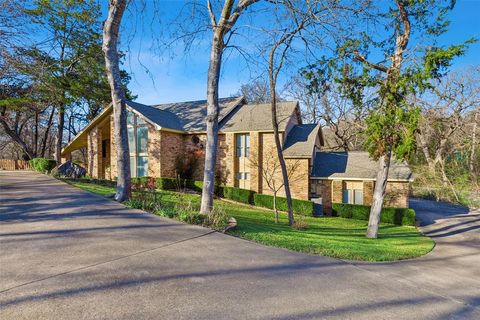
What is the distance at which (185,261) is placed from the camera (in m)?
3.99

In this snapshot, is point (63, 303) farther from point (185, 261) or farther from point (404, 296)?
point (404, 296)

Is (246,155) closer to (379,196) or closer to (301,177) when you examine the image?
(301,177)

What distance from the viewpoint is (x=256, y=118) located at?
2050 centimetres

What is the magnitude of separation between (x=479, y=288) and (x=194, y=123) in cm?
1952

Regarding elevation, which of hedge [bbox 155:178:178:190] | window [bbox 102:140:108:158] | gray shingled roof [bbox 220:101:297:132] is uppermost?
gray shingled roof [bbox 220:101:297:132]

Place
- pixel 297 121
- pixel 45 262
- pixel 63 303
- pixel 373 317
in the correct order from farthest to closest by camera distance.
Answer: pixel 297 121 → pixel 45 262 → pixel 373 317 → pixel 63 303

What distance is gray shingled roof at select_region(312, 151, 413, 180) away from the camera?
17.9 meters

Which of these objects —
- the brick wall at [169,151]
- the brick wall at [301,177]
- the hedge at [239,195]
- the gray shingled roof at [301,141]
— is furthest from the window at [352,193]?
the brick wall at [169,151]

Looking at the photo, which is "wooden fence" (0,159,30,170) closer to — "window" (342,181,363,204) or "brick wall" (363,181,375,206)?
"window" (342,181,363,204)

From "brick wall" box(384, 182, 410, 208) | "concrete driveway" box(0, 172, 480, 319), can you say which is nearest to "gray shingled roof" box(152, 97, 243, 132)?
"brick wall" box(384, 182, 410, 208)

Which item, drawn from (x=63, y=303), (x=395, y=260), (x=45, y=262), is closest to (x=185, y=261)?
(x=63, y=303)

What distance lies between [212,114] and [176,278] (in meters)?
4.85

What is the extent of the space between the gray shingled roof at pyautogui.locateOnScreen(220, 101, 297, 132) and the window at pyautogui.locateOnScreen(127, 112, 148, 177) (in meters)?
6.16

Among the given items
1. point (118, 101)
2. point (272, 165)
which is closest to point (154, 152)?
point (272, 165)
